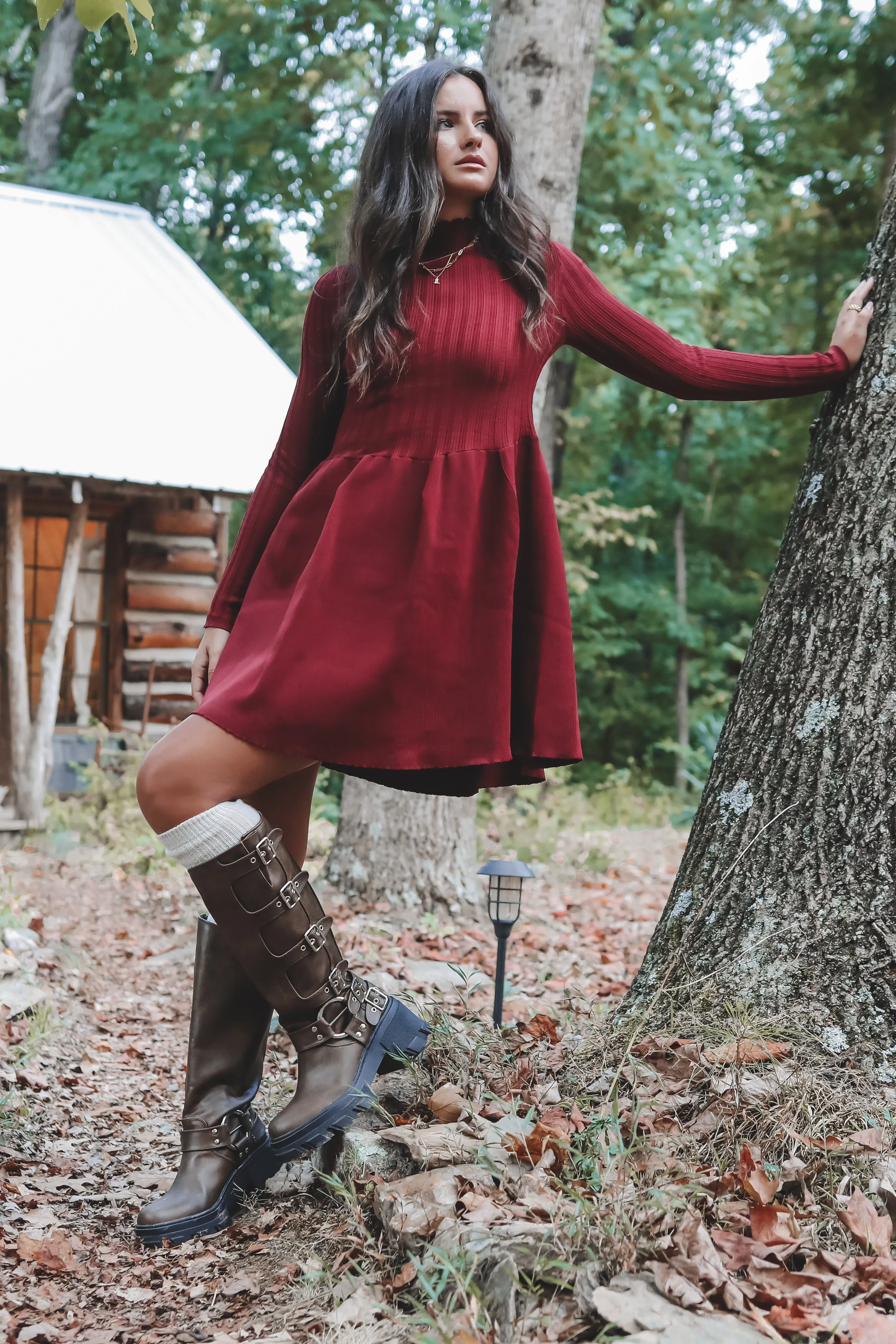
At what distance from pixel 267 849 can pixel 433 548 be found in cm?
66

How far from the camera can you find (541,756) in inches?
87.5

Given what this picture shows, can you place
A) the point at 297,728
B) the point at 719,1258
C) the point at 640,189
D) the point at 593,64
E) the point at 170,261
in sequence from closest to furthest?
the point at 719,1258 < the point at 297,728 < the point at 593,64 < the point at 170,261 < the point at 640,189

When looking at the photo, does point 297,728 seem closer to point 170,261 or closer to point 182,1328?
point 182,1328

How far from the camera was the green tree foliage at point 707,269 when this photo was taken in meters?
9.75

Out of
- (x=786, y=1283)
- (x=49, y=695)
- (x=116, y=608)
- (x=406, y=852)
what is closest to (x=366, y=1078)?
(x=786, y=1283)

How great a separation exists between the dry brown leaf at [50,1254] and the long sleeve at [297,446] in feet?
4.08

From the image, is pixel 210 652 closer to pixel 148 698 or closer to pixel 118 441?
pixel 118 441

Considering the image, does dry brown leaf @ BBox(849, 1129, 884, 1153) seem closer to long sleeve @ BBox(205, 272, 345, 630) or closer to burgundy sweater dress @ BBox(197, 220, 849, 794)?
burgundy sweater dress @ BBox(197, 220, 849, 794)

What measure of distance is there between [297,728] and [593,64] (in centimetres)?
444

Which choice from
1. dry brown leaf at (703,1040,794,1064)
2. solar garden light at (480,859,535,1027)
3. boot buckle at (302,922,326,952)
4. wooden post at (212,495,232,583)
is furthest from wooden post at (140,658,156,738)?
dry brown leaf at (703,1040,794,1064)

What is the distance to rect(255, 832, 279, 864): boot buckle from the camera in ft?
6.95

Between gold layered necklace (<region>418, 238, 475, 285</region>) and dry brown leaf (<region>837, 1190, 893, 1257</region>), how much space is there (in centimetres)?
180

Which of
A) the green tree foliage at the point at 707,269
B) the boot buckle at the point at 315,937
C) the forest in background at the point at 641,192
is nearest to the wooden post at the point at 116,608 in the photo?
the forest in background at the point at 641,192

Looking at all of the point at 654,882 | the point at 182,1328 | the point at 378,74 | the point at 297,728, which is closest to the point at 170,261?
the point at 378,74
